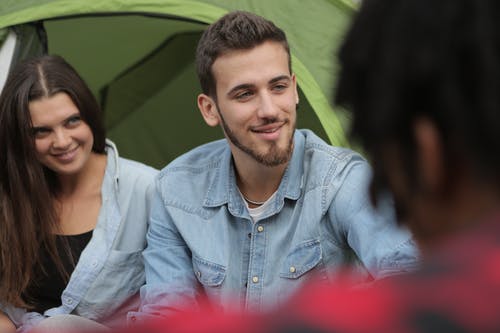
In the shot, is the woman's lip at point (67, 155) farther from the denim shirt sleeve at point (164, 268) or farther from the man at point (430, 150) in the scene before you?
the man at point (430, 150)

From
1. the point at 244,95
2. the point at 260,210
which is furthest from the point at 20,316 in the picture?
the point at 244,95

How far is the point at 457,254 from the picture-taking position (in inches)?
18.6

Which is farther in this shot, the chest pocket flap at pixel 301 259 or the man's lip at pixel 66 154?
the man's lip at pixel 66 154

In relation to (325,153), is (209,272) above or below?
below

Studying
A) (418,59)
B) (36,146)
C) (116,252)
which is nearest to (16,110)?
(36,146)

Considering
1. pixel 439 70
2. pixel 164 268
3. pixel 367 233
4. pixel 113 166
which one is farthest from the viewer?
pixel 113 166

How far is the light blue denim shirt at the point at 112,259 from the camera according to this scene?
7.46ft

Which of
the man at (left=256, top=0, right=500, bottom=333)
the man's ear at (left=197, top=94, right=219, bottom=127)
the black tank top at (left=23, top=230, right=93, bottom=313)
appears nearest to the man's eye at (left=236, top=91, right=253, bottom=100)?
the man's ear at (left=197, top=94, right=219, bottom=127)

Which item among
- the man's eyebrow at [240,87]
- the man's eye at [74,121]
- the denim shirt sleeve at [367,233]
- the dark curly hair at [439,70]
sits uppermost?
the man's eyebrow at [240,87]

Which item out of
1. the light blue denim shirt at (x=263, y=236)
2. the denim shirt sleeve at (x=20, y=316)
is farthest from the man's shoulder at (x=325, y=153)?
the denim shirt sleeve at (x=20, y=316)

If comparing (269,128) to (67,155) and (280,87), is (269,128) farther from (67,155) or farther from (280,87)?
(67,155)

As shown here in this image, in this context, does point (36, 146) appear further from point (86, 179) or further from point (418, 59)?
point (418, 59)

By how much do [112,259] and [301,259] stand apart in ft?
1.78

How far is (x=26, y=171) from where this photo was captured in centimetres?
234
